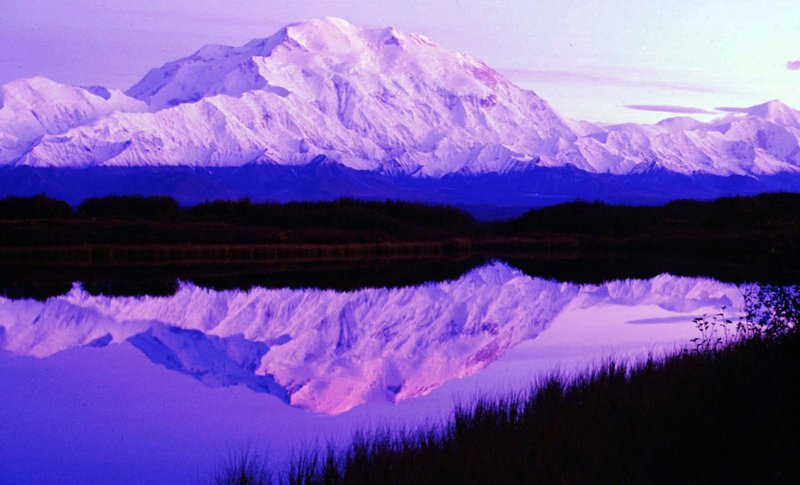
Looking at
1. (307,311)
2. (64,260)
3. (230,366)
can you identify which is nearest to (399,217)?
(64,260)

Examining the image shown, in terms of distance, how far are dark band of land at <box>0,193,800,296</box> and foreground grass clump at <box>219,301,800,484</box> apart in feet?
19.1

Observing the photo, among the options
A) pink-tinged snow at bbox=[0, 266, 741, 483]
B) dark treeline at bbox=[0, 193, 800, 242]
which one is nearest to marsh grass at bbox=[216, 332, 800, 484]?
pink-tinged snow at bbox=[0, 266, 741, 483]

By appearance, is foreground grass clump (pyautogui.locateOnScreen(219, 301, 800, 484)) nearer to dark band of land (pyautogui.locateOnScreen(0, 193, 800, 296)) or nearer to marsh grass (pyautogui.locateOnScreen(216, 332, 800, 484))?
marsh grass (pyautogui.locateOnScreen(216, 332, 800, 484))

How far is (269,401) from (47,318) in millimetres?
11657

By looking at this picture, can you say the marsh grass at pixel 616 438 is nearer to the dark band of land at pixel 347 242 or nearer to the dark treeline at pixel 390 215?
the dark band of land at pixel 347 242

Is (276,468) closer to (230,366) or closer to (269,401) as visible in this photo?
(269,401)

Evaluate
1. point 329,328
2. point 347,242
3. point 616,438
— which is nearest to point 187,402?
point 616,438

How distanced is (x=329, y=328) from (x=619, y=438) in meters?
14.7

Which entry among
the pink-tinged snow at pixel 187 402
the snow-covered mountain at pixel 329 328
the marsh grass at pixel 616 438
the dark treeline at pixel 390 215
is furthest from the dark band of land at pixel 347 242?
the marsh grass at pixel 616 438

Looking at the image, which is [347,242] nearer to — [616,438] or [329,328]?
[329,328]

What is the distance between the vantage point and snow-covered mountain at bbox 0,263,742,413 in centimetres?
1812

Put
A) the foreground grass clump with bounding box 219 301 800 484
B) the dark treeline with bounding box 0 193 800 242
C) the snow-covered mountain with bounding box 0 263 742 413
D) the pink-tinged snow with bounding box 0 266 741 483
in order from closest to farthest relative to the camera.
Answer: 1. the foreground grass clump with bounding box 219 301 800 484
2. the pink-tinged snow with bounding box 0 266 741 483
3. the snow-covered mountain with bounding box 0 263 742 413
4. the dark treeline with bounding box 0 193 800 242

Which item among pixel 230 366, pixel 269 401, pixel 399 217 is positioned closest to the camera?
pixel 269 401

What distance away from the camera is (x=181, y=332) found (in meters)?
24.2
